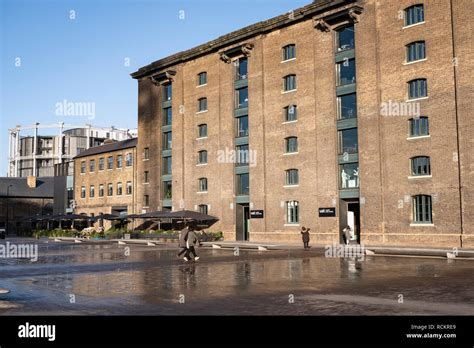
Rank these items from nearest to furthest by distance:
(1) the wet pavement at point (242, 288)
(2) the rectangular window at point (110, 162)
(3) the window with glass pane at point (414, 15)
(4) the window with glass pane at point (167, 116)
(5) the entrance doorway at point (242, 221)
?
(1) the wet pavement at point (242, 288)
(3) the window with glass pane at point (414, 15)
(5) the entrance doorway at point (242, 221)
(4) the window with glass pane at point (167, 116)
(2) the rectangular window at point (110, 162)

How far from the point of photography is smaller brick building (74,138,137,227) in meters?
61.7

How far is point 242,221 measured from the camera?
47750mm

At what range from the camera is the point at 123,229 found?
5653cm

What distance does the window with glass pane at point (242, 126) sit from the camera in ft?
156

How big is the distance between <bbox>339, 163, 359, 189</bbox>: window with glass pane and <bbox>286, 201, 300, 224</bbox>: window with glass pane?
14.6 ft

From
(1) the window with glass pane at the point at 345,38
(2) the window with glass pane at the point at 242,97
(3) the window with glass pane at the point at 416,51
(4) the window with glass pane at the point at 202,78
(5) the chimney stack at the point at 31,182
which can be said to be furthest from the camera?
(5) the chimney stack at the point at 31,182

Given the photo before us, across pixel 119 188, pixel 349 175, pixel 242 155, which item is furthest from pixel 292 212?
pixel 119 188

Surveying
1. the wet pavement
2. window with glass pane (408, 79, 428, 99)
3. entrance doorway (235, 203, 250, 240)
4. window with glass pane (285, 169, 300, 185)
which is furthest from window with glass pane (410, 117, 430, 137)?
entrance doorway (235, 203, 250, 240)

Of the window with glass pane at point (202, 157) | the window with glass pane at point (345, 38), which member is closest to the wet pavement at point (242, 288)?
the window with glass pane at point (345, 38)

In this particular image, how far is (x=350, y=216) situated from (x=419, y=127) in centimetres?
897

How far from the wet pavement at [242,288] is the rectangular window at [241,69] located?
26926mm

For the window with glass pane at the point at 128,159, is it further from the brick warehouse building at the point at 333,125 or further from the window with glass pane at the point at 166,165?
the brick warehouse building at the point at 333,125

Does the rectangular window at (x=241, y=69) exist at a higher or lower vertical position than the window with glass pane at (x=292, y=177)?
higher
